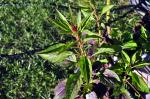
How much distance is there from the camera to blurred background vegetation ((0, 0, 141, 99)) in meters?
3.04

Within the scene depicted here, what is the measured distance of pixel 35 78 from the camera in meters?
3.12

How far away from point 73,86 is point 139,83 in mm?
238

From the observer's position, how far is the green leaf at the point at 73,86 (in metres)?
1.16

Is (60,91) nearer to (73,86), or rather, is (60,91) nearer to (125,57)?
(73,86)

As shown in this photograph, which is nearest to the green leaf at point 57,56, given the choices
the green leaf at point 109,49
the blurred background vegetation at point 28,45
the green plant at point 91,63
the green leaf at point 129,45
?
the green plant at point 91,63

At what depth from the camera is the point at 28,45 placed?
3473mm

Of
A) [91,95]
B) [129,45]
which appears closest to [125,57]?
[129,45]

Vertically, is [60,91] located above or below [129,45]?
below

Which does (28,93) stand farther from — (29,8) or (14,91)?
(29,8)

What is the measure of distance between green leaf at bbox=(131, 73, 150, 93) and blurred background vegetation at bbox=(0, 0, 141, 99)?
1280mm

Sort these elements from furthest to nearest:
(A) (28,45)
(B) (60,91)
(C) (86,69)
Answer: (A) (28,45) → (B) (60,91) → (C) (86,69)

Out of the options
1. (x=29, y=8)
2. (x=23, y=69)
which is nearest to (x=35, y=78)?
(x=23, y=69)

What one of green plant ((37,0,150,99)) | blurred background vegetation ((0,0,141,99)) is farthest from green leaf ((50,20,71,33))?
blurred background vegetation ((0,0,141,99))

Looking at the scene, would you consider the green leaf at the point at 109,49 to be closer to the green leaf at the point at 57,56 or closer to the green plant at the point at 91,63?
the green plant at the point at 91,63
